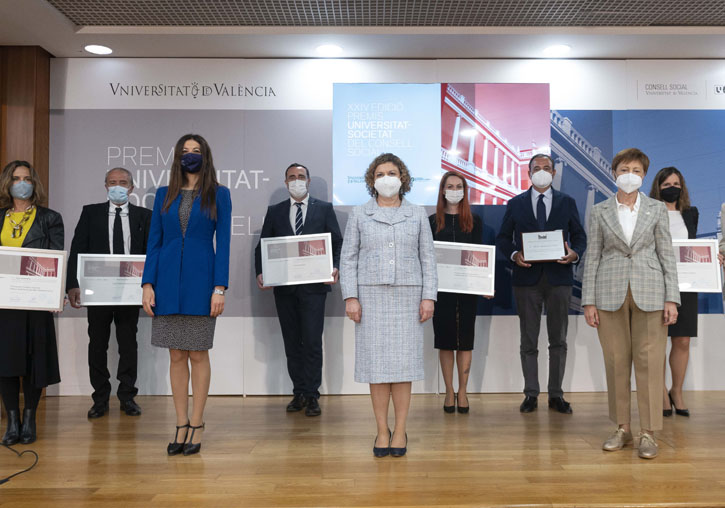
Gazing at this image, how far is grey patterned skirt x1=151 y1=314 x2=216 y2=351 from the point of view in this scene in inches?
139

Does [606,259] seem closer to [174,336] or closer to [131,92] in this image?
[174,336]

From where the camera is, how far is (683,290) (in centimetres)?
453

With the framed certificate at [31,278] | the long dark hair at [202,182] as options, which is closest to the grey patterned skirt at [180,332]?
the long dark hair at [202,182]

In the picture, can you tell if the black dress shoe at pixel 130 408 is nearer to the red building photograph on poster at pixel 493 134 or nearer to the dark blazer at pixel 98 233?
the dark blazer at pixel 98 233

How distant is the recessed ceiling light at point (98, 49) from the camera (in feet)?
18.1

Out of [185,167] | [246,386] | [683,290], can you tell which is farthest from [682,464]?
[246,386]

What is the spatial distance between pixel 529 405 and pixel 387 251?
83.7 inches

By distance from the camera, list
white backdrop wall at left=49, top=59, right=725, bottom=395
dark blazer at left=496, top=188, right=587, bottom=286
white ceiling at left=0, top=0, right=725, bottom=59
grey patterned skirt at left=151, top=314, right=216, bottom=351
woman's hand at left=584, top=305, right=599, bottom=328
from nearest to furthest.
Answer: grey patterned skirt at left=151, top=314, right=216, bottom=351, woman's hand at left=584, top=305, right=599, bottom=328, dark blazer at left=496, top=188, right=587, bottom=286, white ceiling at left=0, top=0, right=725, bottom=59, white backdrop wall at left=49, top=59, right=725, bottom=395

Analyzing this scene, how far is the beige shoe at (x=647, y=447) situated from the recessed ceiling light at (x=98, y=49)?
16.8ft

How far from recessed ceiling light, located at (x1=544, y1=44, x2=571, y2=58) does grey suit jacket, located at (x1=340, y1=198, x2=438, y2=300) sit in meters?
2.86

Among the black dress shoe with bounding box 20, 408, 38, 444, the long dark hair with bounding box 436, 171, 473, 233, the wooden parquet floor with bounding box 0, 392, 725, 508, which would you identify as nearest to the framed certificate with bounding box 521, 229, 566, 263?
the long dark hair with bounding box 436, 171, 473, 233

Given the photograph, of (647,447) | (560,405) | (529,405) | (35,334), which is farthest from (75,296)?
(647,447)

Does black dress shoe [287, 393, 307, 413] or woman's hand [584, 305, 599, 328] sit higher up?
woman's hand [584, 305, 599, 328]

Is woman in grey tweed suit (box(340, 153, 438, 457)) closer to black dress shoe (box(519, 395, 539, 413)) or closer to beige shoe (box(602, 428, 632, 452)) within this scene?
beige shoe (box(602, 428, 632, 452))
